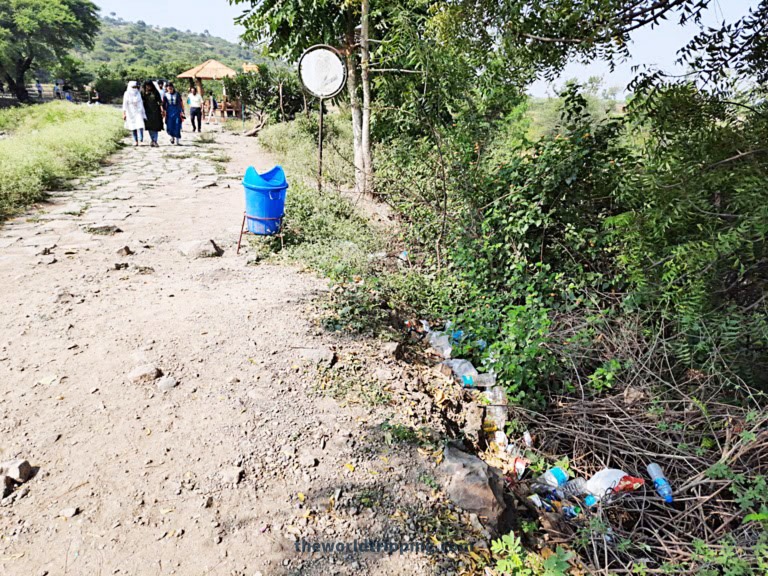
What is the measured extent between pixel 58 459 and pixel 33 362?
1.06m

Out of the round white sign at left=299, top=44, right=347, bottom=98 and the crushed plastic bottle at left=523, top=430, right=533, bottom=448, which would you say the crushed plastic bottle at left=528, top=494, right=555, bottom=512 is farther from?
the round white sign at left=299, top=44, right=347, bottom=98

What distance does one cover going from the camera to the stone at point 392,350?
3.61m

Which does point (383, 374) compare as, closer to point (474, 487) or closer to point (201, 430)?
point (474, 487)

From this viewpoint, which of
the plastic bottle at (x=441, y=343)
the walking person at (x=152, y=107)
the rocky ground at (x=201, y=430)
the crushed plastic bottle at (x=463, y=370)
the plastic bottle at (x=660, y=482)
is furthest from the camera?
the walking person at (x=152, y=107)

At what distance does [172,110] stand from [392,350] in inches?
450

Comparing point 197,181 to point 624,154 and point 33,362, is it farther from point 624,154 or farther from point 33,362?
point 624,154

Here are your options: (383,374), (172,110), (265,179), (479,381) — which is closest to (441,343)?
(479,381)

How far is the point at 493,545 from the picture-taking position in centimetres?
212

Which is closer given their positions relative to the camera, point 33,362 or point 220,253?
point 33,362

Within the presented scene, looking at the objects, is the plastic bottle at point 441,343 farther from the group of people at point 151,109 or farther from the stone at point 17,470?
the group of people at point 151,109

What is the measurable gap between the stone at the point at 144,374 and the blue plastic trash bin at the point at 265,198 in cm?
244

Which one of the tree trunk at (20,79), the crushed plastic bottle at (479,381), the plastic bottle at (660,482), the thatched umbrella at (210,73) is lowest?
the plastic bottle at (660,482)

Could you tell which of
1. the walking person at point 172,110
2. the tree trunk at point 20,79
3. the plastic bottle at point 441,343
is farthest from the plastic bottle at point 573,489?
the tree trunk at point 20,79

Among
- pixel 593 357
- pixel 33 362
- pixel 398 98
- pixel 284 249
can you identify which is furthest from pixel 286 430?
pixel 398 98
